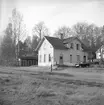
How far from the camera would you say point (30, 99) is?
Answer: 4.48 m

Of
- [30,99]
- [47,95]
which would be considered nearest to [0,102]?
[30,99]

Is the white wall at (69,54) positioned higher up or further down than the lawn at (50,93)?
higher up

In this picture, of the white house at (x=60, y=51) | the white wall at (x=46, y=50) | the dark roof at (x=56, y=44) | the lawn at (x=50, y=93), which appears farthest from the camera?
the white wall at (x=46, y=50)

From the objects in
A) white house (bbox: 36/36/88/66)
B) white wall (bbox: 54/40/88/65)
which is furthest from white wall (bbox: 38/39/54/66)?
white wall (bbox: 54/40/88/65)

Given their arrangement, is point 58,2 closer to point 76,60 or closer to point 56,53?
point 56,53

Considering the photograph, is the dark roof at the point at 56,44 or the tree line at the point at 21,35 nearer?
the tree line at the point at 21,35

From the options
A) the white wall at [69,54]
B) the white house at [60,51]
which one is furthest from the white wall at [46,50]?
the white wall at [69,54]

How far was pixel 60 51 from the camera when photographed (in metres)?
23.5

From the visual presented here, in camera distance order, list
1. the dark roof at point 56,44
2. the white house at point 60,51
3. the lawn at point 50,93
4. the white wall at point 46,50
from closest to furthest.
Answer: the lawn at point 50,93
the dark roof at point 56,44
the white house at point 60,51
the white wall at point 46,50

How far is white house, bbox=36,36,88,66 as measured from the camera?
75.5 feet

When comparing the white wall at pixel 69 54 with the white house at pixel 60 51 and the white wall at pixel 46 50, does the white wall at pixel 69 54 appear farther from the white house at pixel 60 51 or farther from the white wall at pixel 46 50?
the white wall at pixel 46 50

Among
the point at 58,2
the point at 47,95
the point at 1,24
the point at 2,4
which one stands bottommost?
the point at 47,95

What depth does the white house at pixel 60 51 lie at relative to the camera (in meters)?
23.0

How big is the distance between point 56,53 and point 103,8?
1918cm
